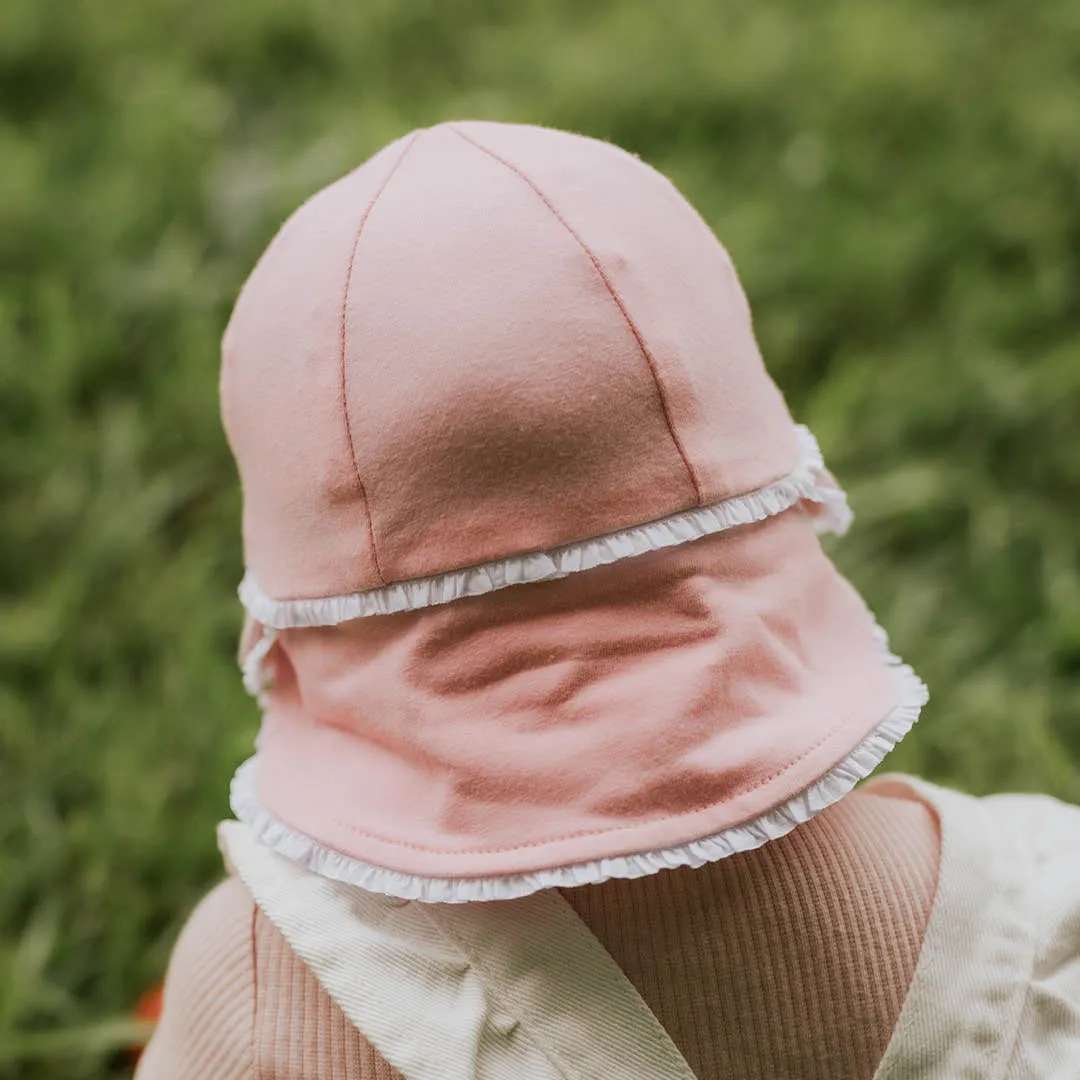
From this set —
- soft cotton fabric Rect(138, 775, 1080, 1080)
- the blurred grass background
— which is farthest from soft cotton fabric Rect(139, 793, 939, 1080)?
the blurred grass background

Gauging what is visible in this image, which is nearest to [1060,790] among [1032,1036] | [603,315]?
[1032,1036]

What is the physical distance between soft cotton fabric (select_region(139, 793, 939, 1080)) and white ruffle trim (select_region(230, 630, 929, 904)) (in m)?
0.05

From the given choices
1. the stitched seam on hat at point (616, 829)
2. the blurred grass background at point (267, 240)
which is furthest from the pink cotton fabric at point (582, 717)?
the blurred grass background at point (267, 240)

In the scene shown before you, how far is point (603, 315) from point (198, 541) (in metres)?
0.86

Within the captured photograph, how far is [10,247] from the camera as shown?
1.50 metres

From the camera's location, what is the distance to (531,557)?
0.57 meters

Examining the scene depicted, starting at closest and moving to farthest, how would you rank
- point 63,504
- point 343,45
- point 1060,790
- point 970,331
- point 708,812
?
point 708,812 < point 1060,790 < point 63,504 < point 970,331 < point 343,45

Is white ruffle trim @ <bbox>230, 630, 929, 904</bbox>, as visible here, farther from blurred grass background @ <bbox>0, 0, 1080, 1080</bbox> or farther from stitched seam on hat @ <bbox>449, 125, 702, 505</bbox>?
blurred grass background @ <bbox>0, 0, 1080, 1080</bbox>

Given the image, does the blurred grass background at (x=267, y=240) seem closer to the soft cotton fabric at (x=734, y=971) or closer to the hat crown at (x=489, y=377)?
the soft cotton fabric at (x=734, y=971)

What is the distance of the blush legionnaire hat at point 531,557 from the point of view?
0.56 m

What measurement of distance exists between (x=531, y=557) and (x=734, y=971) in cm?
24

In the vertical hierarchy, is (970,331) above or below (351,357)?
below

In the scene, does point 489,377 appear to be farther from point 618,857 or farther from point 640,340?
point 618,857

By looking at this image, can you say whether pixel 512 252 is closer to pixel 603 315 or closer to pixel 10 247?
pixel 603 315
